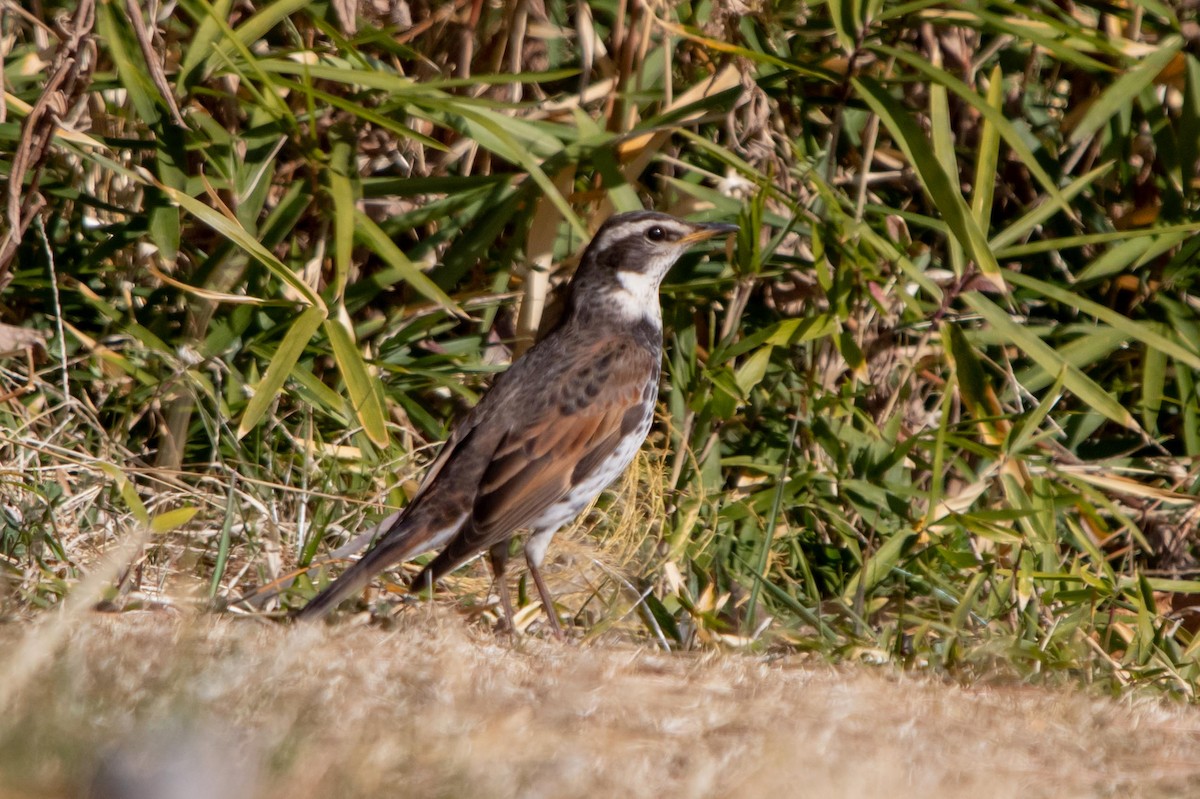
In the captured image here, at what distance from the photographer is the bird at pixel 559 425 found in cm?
509

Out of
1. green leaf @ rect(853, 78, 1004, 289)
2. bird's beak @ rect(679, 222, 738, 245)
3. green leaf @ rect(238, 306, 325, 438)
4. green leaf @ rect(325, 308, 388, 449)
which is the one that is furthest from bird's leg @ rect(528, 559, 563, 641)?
green leaf @ rect(853, 78, 1004, 289)

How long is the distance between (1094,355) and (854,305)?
3.30 ft

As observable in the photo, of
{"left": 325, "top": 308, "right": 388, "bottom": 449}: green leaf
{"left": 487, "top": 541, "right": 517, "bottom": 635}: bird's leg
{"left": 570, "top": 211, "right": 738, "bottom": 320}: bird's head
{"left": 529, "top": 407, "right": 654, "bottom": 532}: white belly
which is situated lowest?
{"left": 487, "top": 541, "right": 517, "bottom": 635}: bird's leg

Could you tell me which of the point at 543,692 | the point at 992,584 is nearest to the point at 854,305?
the point at 992,584

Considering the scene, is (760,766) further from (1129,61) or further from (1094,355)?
(1129,61)

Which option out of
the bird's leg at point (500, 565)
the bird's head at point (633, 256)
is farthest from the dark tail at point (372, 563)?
the bird's head at point (633, 256)

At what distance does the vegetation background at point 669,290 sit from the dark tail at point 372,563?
0.65 feet

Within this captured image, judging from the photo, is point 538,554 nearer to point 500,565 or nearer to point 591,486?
point 500,565

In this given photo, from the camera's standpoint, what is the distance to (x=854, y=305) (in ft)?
20.0

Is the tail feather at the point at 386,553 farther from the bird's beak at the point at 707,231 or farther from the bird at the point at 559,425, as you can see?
the bird's beak at the point at 707,231

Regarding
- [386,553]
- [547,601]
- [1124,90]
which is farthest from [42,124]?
[1124,90]

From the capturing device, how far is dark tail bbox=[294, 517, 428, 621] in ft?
14.4

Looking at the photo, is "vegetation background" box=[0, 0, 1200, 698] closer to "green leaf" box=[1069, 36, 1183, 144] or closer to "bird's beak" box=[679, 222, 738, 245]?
"green leaf" box=[1069, 36, 1183, 144]

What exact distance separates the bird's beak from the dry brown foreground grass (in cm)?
218
